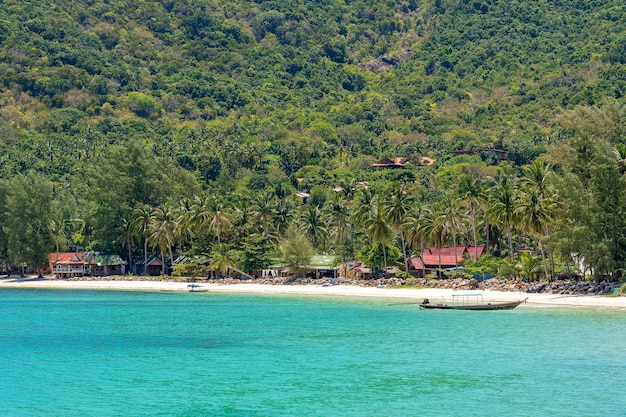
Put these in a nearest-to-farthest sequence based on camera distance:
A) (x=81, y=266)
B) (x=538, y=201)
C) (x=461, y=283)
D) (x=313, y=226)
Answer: (x=538, y=201) < (x=461, y=283) < (x=313, y=226) < (x=81, y=266)

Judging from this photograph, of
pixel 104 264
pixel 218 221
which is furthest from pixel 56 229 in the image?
pixel 218 221

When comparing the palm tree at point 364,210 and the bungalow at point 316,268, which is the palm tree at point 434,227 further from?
the bungalow at point 316,268

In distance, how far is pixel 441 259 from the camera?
108 meters

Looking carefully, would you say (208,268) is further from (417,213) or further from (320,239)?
(417,213)

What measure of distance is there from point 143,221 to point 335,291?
33508 millimetres

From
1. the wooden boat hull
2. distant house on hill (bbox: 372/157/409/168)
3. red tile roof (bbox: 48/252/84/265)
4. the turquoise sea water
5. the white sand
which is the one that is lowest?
the turquoise sea water

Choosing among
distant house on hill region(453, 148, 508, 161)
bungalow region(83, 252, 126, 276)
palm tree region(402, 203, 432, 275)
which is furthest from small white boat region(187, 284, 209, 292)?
distant house on hill region(453, 148, 508, 161)

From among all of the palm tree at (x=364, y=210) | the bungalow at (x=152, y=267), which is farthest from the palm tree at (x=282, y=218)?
the palm tree at (x=364, y=210)

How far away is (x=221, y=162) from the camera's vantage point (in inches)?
6821

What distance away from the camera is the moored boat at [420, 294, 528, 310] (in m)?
75.8

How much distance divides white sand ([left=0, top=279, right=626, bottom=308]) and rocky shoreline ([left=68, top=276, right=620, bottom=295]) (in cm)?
140

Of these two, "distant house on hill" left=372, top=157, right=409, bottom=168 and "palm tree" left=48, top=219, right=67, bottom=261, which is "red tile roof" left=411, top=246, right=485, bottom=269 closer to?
"palm tree" left=48, top=219, right=67, bottom=261

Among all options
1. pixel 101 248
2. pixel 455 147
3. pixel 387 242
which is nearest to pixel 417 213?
pixel 387 242

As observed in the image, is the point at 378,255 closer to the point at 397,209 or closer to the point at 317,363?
the point at 397,209
